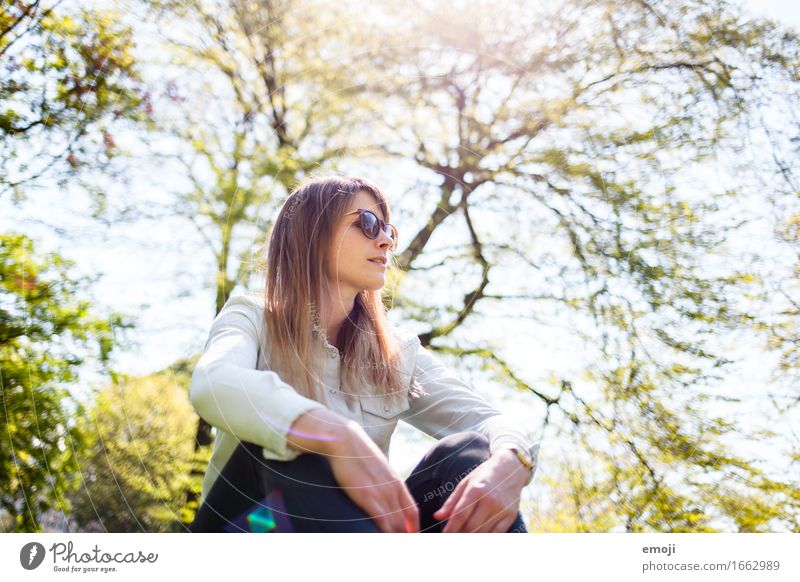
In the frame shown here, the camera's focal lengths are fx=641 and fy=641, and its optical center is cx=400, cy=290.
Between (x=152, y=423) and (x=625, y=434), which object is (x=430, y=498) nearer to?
(x=625, y=434)

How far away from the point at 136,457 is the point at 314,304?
654 mm

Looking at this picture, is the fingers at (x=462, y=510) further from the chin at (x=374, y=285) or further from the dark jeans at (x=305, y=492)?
the chin at (x=374, y=285)

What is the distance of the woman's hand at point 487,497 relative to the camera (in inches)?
35.0

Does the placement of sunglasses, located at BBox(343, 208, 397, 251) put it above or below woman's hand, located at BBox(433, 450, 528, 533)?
above

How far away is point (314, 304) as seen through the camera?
1125 mm

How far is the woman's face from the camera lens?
44.3 inches

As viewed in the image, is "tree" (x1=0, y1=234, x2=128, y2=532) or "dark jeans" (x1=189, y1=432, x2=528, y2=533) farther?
"tree" (x1=0, y1=234, x2=128, y2=532)

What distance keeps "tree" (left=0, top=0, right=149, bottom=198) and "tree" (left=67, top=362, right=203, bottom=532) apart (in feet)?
1.61

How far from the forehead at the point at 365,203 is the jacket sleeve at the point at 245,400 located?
35 centimetres

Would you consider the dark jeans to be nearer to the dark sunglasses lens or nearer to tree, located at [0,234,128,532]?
the dark sunglasses lens

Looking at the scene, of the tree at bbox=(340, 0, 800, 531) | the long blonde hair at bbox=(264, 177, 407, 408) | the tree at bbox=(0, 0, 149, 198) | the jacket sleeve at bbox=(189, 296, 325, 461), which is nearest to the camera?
the jacket sleeve at bbox=(189, 296, 325, 461)

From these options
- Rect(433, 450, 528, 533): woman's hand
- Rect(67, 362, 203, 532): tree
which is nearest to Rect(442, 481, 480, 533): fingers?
Rect(433, 450, 528, 533): woman's hand

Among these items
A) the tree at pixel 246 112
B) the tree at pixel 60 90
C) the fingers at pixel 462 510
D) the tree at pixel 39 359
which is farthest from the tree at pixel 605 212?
the tree at pixel 39 359
